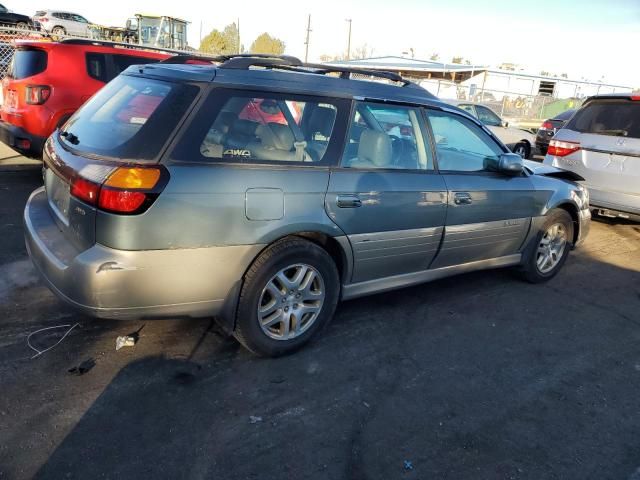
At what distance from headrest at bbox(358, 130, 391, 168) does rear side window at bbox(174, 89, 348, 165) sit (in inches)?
10.3

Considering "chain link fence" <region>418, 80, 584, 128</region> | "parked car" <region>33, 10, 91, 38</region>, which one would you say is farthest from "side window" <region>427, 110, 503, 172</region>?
"parked car" <region>33, 10, 91, 38</region>

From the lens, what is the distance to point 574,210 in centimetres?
520

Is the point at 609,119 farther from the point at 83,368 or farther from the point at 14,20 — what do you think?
the point at 14,20

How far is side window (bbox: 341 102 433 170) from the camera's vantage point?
357 centimetres

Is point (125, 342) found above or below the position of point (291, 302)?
below

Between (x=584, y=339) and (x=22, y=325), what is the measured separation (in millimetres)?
4051

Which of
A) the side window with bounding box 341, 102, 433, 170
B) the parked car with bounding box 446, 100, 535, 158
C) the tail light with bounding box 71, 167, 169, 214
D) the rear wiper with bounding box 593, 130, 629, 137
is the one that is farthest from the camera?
the parked car with bounding box 446, 100, 535, 158

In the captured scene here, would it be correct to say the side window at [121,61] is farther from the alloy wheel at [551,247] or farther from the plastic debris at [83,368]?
the alloy wheel at [551,247]

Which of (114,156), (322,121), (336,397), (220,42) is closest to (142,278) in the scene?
(114,156)

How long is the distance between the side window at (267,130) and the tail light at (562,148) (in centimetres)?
472

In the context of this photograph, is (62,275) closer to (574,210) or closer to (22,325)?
(22,325)

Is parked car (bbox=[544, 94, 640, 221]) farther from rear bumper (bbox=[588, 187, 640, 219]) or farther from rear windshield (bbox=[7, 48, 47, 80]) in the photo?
rear windshield (bbox=[7, 48, 47, 80])

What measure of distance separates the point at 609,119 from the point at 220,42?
2012 inches

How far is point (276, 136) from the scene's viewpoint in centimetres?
327
